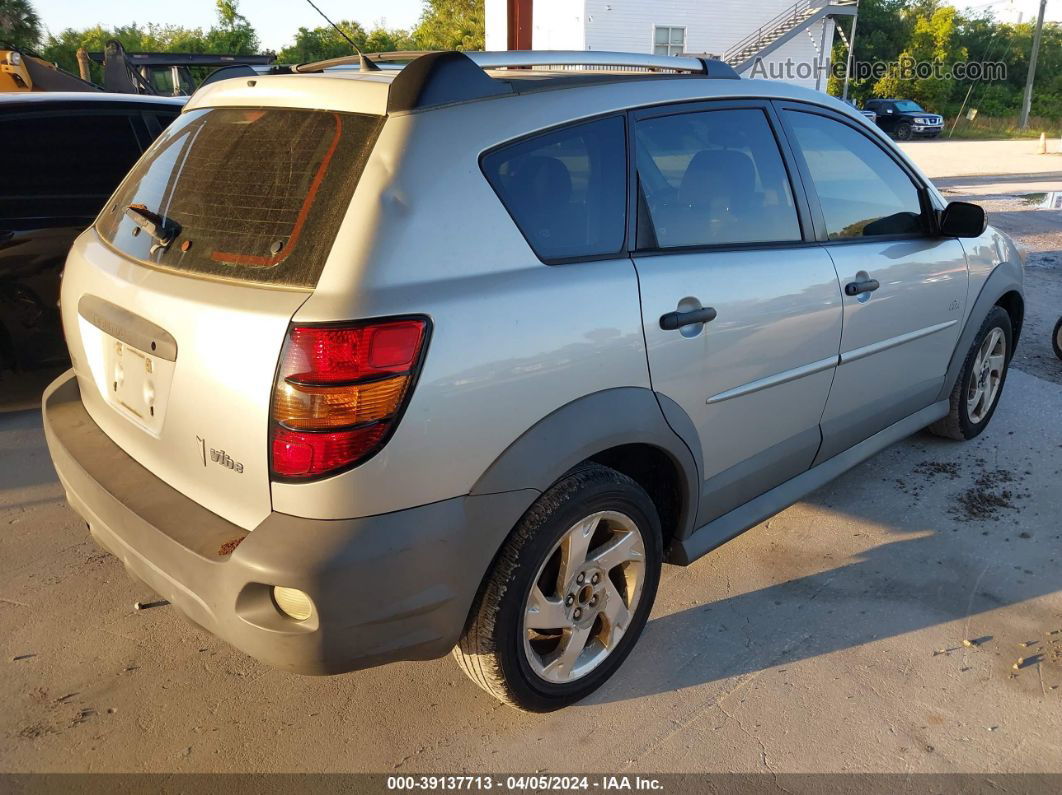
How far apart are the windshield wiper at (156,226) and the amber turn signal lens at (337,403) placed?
793 millimetres

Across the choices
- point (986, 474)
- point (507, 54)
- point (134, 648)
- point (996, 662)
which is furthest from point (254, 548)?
point (986, 474)

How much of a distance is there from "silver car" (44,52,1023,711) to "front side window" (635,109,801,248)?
0.01 metres

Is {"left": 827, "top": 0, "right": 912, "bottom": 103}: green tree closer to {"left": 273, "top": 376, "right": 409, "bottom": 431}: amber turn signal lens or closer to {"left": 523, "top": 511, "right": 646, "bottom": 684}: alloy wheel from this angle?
{"left": 523, "top": 511, "right": 646, "bottom": 684}: alloy wheel

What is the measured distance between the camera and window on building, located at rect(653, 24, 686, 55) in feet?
104

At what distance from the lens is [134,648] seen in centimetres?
285

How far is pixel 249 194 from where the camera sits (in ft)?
7.38

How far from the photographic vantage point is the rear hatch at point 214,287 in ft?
6.48

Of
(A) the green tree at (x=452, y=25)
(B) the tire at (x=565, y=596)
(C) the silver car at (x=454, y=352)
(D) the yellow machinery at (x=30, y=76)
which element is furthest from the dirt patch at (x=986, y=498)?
(A) the green tree at (x=452, y=25)

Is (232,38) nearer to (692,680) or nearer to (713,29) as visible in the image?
(713,29)

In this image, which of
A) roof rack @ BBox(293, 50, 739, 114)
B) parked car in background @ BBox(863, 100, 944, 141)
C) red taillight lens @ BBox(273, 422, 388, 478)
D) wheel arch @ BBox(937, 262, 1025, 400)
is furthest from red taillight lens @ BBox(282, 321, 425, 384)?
parked car in background @ BBox(863, 100, 944, 141)

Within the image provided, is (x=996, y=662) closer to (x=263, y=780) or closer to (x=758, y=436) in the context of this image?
(x=758, y=436)

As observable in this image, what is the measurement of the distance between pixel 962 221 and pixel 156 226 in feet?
10.3

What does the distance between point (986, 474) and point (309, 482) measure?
11.7ft

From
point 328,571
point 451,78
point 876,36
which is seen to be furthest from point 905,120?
point 328,571
